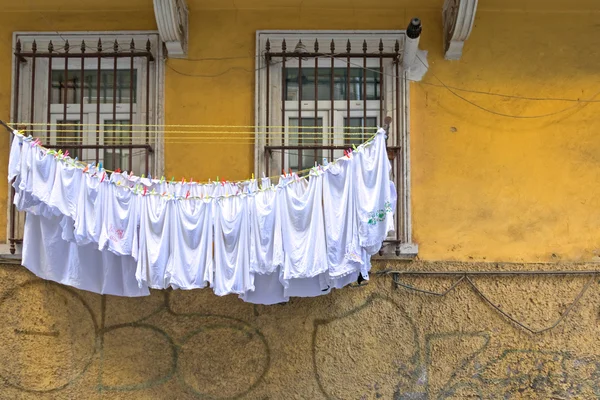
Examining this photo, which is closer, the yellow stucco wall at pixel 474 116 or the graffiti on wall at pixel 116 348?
the graffiti on wall at pixel 116 348

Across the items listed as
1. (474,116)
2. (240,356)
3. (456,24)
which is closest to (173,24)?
(456,24)

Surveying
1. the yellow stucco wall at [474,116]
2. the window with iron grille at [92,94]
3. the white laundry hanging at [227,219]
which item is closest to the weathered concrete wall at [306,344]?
the yellow stucco wall at [474,116]

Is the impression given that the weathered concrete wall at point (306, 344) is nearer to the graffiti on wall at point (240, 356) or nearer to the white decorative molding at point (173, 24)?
the graffiti on wall at point (240, 356)

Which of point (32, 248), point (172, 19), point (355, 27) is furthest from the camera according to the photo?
point (355, 27)

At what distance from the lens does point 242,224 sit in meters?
4.73

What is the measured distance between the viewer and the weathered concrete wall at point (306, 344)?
5.28 metres

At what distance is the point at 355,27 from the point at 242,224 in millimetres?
2184

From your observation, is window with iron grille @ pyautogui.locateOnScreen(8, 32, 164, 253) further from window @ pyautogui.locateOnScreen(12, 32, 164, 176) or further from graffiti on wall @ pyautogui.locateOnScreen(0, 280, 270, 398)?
graffiti on wall @ pyautogui.locateOnScreen(0, 280, 270, 398)

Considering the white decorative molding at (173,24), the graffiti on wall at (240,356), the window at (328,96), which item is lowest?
the graffiti on wall at (240,356)

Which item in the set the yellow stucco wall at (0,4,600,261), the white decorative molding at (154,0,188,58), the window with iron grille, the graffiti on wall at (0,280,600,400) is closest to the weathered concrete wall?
the graffiti on wall at (0,280,600,400)

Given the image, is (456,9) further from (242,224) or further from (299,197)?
(242,224)

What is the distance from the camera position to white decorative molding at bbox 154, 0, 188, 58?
5.26 meters

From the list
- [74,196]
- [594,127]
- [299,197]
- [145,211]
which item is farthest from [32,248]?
[594,127]

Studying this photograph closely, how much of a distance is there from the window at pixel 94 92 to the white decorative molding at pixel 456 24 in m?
2.56
